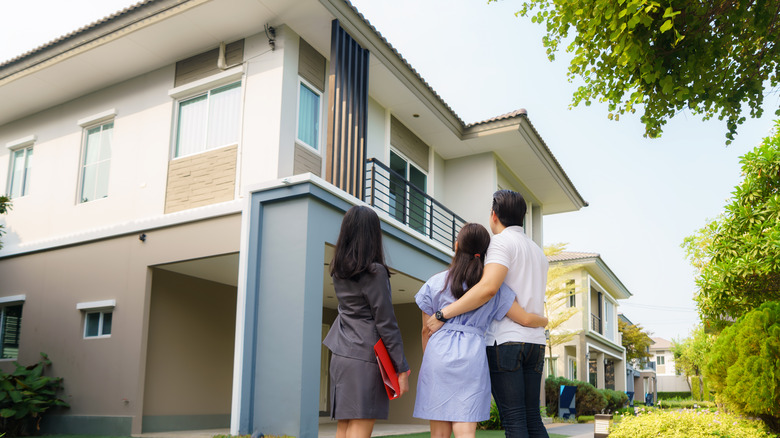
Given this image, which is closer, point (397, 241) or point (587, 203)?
point (397, 241)

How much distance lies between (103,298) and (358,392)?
8197 mm

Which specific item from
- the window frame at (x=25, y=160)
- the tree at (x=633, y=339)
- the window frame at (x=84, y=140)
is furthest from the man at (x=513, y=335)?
the tree at (x=633, y=339)

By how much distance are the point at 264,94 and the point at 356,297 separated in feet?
22.3

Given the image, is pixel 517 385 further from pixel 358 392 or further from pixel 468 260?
pixel 358 392

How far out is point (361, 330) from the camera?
346 centimetres

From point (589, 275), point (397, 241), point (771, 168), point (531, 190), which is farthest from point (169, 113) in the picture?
point (589, 275)

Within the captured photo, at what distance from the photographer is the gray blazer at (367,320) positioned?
342 centimetres

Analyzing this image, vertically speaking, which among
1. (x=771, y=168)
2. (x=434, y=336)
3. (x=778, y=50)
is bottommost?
(x=434, y=336)

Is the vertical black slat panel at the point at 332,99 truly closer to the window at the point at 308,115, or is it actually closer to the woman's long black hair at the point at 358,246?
the window at the point at 308,115

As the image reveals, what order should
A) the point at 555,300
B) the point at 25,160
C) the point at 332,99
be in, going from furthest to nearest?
the point at 555,300 < the point at 25,160 < the point at 332,99

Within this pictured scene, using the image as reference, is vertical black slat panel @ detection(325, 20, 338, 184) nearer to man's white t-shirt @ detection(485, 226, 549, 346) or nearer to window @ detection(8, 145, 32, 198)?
man's white t-shirt @ detection(485, 226, 549, 346)

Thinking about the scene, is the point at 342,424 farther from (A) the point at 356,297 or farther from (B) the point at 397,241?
(B) the point at 397,241

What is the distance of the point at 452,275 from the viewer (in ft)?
11.4

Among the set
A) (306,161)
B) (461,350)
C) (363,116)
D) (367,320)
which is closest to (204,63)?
(306,161)
